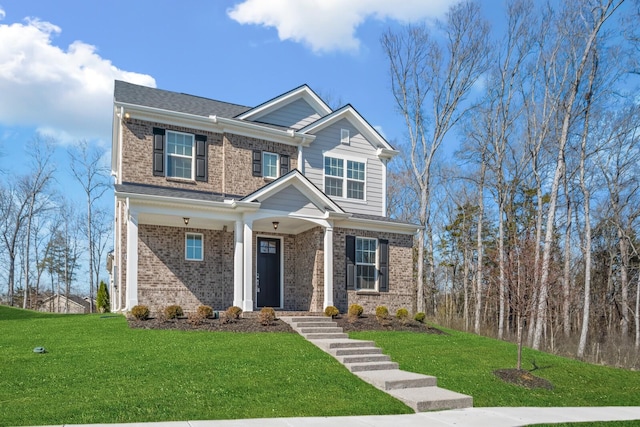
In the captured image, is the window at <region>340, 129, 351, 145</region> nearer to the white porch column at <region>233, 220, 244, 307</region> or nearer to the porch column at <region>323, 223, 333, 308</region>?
the porch column at <region>323, 223, 333, 308</region>

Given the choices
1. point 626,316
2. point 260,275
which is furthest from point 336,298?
point 626,316

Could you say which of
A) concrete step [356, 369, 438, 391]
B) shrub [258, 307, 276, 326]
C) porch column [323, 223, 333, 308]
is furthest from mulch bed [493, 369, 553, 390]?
porch column [323, 223, 333, 308]

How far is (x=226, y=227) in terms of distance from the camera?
51.6 feet

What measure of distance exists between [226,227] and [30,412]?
9722mm

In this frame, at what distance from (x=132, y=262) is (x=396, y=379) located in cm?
762

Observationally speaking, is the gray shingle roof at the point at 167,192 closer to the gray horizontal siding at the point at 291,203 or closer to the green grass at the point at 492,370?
the gray horizontal siding at the point at 291,203

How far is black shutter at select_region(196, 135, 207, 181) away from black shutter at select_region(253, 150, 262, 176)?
1.59m

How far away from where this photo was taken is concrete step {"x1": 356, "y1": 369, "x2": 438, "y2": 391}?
8.70m

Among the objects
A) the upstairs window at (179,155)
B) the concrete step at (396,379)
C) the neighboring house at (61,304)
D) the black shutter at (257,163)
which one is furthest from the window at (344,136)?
the neighboring house at (61,304)

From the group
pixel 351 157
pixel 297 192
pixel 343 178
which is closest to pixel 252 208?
pixel 297 192

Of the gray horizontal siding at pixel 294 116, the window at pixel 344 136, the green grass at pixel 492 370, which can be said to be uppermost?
the gray horizontal siding at pixel 294 116

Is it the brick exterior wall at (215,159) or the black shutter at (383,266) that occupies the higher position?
the brick exterior wall at (215,159)

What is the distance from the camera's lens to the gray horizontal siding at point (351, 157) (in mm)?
17344

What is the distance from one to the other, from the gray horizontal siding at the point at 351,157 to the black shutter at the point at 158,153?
4.75 metres
